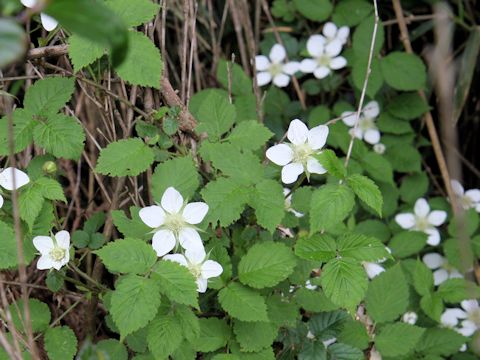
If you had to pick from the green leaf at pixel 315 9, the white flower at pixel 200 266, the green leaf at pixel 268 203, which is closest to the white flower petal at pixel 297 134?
the green leaf at pixel 268 203

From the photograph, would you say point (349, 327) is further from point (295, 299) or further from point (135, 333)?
point (135, 333)

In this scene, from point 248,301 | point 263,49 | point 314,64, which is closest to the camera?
→ point 248,301

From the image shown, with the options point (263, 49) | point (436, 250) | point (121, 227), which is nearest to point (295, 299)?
point (121, 227)

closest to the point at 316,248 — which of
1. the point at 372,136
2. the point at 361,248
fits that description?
the point at 361,248

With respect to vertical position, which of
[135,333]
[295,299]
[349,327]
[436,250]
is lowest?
[436,250]

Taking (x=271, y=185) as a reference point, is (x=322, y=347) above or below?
below

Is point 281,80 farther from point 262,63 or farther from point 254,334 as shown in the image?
point 254,334
